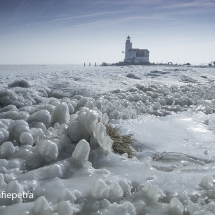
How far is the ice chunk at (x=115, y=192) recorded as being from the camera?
159 cm

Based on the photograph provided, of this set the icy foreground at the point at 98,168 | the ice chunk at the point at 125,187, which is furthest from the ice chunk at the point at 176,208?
the ice chunk at the point at 125,187

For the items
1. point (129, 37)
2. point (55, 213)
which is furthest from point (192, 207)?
point (129, 37)

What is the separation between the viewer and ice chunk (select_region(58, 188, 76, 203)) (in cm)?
152

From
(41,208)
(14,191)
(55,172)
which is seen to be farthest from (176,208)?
(14,191)

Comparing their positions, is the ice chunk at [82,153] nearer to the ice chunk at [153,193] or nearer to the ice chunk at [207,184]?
the ice chunk at [153,193]

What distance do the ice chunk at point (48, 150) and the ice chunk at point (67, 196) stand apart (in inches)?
25.0

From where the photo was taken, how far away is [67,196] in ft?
5.03

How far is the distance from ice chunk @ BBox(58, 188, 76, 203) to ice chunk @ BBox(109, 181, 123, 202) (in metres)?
0.25

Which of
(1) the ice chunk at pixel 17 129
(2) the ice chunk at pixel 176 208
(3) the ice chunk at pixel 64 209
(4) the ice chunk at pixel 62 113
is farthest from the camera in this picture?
(4) the ice chunk at pixel 62 113

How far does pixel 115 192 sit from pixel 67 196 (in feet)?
1.05

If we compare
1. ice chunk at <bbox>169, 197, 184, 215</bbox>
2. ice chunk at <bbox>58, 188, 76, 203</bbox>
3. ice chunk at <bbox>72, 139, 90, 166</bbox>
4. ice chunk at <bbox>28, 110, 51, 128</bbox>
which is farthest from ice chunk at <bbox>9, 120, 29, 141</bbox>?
ice chunk at <bbox>169, 197, 184, 215</bbox>

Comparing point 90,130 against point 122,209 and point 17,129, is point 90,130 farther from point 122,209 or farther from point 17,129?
point 122,209

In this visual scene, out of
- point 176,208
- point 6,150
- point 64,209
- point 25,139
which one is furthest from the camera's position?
point 25,139

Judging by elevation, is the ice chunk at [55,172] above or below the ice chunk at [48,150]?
below
